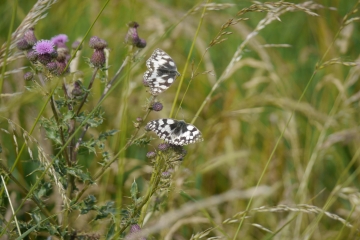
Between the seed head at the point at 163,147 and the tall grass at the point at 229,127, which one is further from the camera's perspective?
the tall grass at the point at 229,127

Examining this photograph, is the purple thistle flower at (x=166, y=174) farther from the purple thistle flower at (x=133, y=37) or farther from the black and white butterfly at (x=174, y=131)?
the purple thistle flower at (x=133, y=37)

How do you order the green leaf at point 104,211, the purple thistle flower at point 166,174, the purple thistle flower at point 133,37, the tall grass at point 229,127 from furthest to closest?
1. the tall grass at point 229,127
2. the purple thistle flower at point 133,37
3. the green leaf at point 104,211
4. the purple thistle flower at point 166,174

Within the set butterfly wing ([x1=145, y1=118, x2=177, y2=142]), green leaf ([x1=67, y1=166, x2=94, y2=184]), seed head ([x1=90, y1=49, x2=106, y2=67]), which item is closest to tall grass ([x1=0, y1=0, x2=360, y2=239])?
seed head ([x1=90, y1=49, x2=106, y2=67])

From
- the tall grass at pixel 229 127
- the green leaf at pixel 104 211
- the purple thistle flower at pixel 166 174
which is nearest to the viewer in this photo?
the purple thistle flower at pixel 166 174

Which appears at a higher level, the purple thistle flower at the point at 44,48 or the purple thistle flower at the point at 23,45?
the purple thistle flower at the point at 44,48

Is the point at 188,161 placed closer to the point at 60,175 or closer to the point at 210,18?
the point at 60,175

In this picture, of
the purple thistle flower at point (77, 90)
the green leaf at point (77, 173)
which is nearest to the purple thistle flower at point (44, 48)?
the purple thistle flower at point (77, 90)

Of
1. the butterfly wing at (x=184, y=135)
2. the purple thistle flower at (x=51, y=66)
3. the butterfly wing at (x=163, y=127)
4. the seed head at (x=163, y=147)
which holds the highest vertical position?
the purple thistle flower at (x=51, y=66)

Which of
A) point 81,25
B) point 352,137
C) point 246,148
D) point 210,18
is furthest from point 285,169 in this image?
point 81,25
